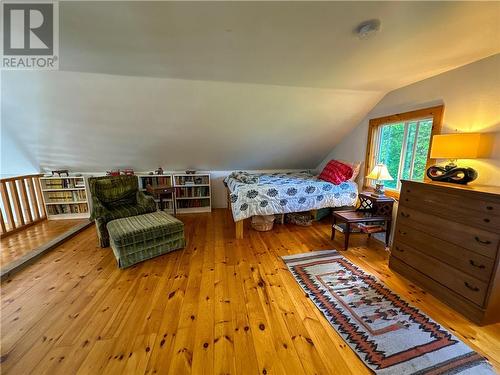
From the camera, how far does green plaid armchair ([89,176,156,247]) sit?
2.76 m

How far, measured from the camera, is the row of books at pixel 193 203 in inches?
173

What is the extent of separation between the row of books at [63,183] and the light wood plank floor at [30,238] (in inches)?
24.6

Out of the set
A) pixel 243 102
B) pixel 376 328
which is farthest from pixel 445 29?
pixel 376 328

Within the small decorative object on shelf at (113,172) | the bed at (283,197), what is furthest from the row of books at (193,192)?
the small decorative object on shelf at (113,172)

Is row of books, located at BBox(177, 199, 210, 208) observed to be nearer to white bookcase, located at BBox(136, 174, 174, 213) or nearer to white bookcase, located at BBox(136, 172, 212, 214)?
white bookcase, located at BBox(136, 172, 212, 214)

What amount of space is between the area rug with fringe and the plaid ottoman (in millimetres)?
1565

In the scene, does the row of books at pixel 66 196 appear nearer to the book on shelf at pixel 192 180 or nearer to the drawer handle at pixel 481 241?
the book on shelf at pixel 192 180

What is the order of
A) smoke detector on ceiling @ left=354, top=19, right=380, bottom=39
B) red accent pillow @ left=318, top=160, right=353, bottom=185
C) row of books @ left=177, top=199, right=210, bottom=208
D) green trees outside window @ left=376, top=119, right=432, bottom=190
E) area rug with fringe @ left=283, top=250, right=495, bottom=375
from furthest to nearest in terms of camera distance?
1. row of books @ left=177, top=199, right=210, bottom=208
2. red accent pillow @ left=318, top=160, right=353, bottom=185
3. green trees outside window @ left=376, top=119, right=432, bottom=190
4. smoke detector on ceiling @ left=354, top=19, right=380, bottom=39
5. area rug with fringe @ left=283, top=250, right=495, bottom=375

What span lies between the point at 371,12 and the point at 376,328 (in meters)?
2.24

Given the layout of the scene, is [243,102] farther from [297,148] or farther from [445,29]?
[445,29]

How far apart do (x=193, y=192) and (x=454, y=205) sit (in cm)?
390

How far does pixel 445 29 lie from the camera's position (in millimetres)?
1515

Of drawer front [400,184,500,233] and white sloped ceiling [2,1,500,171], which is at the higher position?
white sloped ceiling [2,1,500,171]

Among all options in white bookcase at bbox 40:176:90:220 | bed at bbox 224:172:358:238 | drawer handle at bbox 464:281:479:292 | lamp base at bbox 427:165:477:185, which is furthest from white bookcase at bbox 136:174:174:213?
drawer handle at bbox 464:281:479:292
